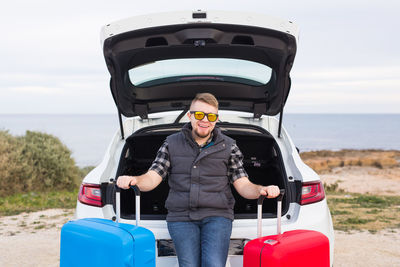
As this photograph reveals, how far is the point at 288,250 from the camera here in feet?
7.84

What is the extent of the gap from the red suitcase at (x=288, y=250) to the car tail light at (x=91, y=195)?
107 centimetres

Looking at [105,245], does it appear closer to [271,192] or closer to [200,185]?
[200,185]

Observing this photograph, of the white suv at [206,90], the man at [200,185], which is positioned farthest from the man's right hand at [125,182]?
the white suv at [206,90]

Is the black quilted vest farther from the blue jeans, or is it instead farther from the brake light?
the brake light

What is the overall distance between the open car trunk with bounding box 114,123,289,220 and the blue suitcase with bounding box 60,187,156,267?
2.13ft

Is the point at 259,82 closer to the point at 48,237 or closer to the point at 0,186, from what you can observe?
the point at 48,237

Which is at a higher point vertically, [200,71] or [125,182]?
[200,71]

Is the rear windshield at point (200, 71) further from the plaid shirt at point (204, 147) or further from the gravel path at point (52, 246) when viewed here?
the gravel path at point (52, 246)

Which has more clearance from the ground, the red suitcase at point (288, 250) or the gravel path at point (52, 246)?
the red suitcase at point (288, 250)

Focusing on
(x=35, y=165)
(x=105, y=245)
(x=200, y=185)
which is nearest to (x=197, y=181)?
(x=200, y=185)

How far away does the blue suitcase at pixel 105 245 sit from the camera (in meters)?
2.33

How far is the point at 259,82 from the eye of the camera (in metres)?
3.88

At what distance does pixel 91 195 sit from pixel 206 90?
1.51m

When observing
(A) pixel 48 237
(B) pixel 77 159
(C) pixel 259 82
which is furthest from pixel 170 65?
(B) pixel 77 159
